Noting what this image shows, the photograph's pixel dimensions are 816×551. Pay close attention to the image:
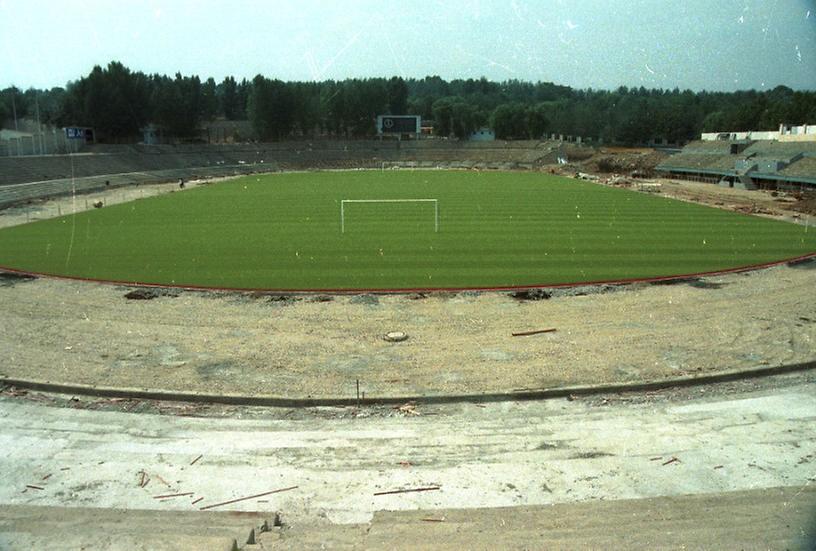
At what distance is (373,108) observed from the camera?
131 metres

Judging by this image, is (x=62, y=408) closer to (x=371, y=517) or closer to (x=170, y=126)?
(x=371, y=517)

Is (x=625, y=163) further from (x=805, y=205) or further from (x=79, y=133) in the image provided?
(x=79, y=133)

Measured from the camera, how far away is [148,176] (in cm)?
7144

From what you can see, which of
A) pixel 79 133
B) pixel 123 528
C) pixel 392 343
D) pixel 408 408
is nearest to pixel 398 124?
pixel 79 133

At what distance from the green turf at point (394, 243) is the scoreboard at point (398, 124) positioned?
241 ft

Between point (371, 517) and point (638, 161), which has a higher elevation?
point (638, 161)

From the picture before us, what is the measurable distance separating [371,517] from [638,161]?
295 feet

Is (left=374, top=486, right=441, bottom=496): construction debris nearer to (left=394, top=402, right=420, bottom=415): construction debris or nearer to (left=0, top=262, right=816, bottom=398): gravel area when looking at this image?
(left=394, top=402, right=420, bottom=415): construction debris

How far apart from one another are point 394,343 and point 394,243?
13668 millimetres

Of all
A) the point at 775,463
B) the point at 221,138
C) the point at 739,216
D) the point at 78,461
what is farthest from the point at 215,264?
the point at 221,138

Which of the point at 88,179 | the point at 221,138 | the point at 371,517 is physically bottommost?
the point at 371,517

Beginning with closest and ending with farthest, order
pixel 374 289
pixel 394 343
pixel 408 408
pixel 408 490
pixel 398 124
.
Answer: pixel 408 490, pixel 408 408, pixel 394 343, pixel 374 289, pixel 398 124

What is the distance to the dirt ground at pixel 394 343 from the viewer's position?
12.3 metres

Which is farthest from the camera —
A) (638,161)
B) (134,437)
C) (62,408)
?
(638,161)
